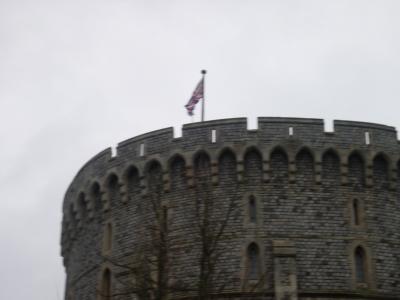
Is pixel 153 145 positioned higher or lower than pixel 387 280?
higher

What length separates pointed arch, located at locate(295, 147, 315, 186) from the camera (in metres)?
25.8

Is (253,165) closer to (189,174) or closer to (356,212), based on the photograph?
(189,174)

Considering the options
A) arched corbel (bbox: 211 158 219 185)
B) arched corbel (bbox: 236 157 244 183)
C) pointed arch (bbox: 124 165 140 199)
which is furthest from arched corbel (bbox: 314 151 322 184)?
pointed arch (bbox: 124 165 140 199)

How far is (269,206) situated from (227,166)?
1.83m

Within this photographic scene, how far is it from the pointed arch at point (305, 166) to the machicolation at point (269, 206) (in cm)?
3

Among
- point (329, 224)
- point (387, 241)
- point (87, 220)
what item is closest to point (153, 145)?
point (87, 220)

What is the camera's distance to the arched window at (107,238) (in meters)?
Answer: 27.4

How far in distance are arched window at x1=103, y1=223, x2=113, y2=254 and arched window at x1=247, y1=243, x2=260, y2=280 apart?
4.89m

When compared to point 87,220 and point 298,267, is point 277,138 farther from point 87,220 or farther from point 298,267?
point 87,220

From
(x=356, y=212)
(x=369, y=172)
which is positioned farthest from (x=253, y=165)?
(x=369, y=172)

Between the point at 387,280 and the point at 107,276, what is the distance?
867cm

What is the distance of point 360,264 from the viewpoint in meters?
25.2

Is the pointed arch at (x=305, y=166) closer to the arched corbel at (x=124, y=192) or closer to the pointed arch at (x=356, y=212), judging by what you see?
the pointed arch at (x=356, y=212)

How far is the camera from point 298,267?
80.6 feet
